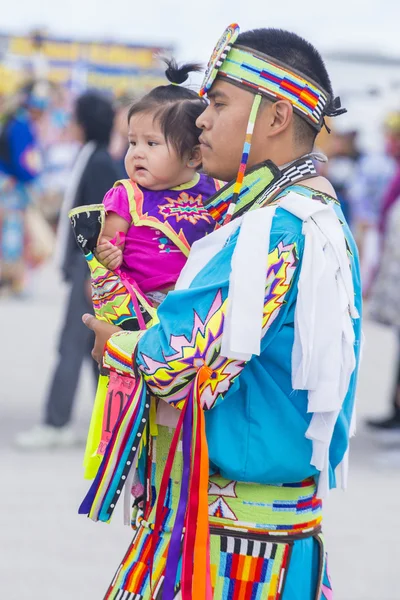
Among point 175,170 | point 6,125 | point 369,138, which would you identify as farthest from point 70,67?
point 175,170

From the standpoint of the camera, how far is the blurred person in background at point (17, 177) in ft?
37.7

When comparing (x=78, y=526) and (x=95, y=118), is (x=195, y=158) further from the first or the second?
(x=95, y=118)

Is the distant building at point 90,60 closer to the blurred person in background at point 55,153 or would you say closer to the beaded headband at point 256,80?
the blurred person in background at point 55,153

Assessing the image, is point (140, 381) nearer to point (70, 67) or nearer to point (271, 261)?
point (271, 261)

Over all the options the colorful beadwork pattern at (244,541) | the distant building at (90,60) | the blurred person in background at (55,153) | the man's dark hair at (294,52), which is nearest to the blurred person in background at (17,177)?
the blurred person in background at (55,153)

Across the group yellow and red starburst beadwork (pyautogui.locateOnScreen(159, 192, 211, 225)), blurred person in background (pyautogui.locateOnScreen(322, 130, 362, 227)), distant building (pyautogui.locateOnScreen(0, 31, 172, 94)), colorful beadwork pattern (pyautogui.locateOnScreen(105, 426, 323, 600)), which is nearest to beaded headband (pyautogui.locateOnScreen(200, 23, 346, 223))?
yellow and red starburst beadwork (pyautogui.locateOnScreen(159, 192, 211, 225))

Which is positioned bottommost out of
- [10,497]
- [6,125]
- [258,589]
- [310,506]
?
[10,497]

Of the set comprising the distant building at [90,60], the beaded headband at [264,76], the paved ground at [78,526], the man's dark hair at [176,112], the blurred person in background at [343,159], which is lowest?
the paved ground at [78,526]

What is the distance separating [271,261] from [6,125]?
9.78 m

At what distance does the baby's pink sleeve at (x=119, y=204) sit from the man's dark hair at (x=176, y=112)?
0.58ft

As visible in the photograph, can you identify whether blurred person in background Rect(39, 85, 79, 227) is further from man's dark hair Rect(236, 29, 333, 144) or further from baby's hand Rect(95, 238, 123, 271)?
man's dark hair Rect(236, 29, 333, 144)

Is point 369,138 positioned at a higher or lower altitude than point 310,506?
higher

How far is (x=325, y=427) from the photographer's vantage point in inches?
88.7

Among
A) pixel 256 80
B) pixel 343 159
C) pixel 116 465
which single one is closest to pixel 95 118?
pixel 256 80
